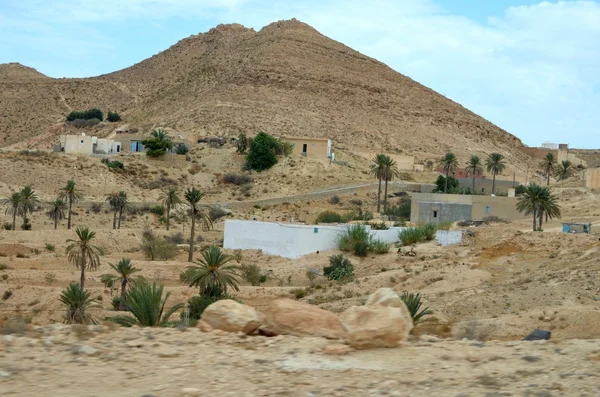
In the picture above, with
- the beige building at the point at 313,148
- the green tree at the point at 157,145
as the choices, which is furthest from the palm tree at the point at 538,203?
the green tree at the point at 157,145

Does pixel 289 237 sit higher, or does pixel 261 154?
pixel 261 154

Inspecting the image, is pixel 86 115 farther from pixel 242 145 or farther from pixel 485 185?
pixel 485 185

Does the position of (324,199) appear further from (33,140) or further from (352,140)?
(33,140)

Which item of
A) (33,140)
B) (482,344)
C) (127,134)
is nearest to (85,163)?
(127,134)

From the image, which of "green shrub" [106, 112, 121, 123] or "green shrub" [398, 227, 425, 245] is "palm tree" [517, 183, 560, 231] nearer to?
"green shrub" [398, 227, 425, 245]

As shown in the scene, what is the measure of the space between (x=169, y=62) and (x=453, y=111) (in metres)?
46.7

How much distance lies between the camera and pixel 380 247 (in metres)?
47.0

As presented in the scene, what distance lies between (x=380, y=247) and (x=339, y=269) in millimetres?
5109

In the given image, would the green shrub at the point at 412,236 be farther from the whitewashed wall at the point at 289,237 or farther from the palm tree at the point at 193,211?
the palm tree at the point at 193,211

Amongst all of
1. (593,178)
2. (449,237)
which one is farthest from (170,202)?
(593,178)

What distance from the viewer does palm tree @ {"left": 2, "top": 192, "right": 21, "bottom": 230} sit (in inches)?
2177

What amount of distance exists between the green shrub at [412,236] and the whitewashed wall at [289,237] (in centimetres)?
126

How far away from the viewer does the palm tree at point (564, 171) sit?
3600 inches

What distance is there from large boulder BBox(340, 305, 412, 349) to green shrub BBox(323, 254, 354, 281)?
2948 cm
